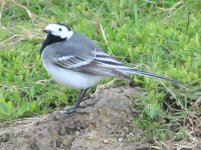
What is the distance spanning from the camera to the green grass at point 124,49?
5797mm

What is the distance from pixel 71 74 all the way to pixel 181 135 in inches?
37.9

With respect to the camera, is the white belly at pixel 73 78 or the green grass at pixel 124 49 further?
the green grass at pixel 124 49

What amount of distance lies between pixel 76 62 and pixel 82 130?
53 cm

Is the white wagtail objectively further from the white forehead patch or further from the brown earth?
the brown earth

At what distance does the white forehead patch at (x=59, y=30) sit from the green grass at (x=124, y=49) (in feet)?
1.84

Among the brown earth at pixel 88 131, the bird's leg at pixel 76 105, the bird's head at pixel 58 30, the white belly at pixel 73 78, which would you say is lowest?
the brown earth at pixel 88 131

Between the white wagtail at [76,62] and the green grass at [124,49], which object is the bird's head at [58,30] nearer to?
the white wagtail at [76,62]

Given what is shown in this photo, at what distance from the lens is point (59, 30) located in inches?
228

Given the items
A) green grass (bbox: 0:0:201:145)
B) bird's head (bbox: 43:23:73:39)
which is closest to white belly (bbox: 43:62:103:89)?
bird's head (bbox: 43:23:73:39)

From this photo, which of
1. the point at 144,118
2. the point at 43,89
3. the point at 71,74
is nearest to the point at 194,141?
the point at 144,118

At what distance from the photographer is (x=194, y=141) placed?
17.7 ft

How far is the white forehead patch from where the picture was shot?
578 centimetres

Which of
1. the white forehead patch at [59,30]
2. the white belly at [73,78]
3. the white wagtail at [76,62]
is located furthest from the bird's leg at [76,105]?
the white forehead patch at [59,30]

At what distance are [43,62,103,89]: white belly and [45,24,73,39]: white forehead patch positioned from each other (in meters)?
0.33
